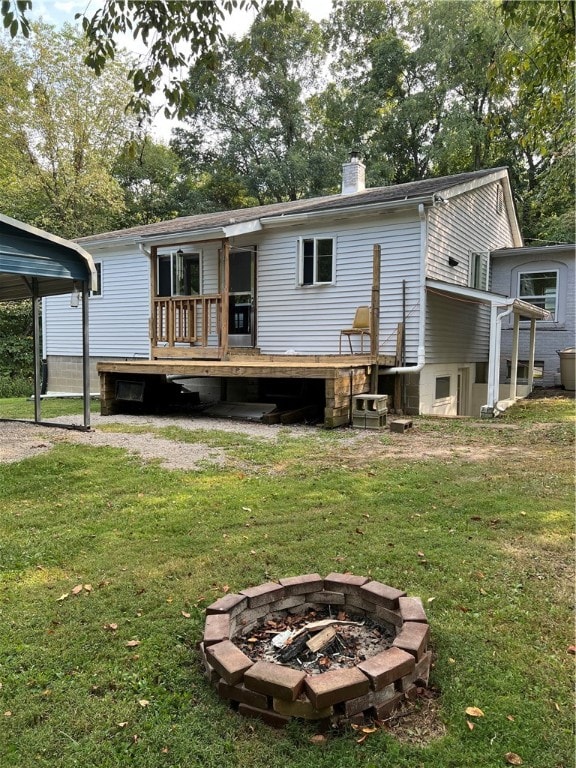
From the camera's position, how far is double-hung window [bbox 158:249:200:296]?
42.8 feet

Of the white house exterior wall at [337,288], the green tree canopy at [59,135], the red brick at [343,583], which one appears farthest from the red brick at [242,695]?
the green tree canopy at [59,135]

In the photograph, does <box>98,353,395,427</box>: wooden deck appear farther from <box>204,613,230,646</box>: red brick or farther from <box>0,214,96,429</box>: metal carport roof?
<box>204,613,230,646</box>: red brick

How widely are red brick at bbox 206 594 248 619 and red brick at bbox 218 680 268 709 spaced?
398mm

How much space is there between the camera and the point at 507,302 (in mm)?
9320

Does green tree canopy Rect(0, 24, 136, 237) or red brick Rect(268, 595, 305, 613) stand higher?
green tree canopy Rect(0, 24, 136, 237)

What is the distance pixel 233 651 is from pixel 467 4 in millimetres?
26911

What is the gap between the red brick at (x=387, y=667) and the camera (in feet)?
6.29

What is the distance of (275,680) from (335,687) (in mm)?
218

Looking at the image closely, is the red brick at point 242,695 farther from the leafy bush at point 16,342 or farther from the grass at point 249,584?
the leafy bush at point 16,342

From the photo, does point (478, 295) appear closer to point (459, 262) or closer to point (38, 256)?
point (459, 262)

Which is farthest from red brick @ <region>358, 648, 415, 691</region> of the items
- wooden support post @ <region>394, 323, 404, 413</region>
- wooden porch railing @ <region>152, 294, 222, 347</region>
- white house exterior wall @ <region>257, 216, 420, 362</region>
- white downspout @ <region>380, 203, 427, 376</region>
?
wooden porch railing @ <region>152, 294, 222, 347</region>

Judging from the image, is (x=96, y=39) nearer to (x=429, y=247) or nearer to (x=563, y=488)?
(x=563, y=488)

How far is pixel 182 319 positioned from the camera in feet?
38.9

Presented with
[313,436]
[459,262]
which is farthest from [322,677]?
[459,262]
